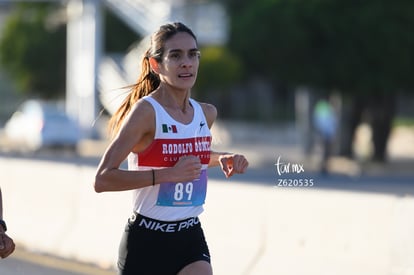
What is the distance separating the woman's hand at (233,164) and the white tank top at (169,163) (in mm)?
175

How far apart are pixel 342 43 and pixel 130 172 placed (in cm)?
3079

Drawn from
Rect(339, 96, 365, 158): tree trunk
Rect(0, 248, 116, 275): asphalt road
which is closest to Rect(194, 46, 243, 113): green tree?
Rect(339, 96, 365, 158): tree trunk

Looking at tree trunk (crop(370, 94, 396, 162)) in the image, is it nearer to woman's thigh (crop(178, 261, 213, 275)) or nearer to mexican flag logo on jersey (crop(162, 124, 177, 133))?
woman's thigh (crop(178, 261, 213, 275))

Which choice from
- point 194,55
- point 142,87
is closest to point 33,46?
point 142,87

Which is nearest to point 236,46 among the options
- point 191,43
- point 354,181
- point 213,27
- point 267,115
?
point 213,27

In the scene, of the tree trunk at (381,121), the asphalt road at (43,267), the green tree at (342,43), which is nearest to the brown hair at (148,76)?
the asphalt road at (43,267)

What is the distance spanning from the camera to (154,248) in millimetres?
5664

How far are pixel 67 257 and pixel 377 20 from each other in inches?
955

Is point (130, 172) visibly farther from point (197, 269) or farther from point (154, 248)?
point (197, 269)

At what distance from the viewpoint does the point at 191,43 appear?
5.65 meters

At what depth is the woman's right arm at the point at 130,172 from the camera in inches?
213

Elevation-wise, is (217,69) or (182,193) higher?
(182,193)

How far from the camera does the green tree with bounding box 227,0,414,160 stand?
116 ft

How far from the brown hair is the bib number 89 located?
0.40 metres
